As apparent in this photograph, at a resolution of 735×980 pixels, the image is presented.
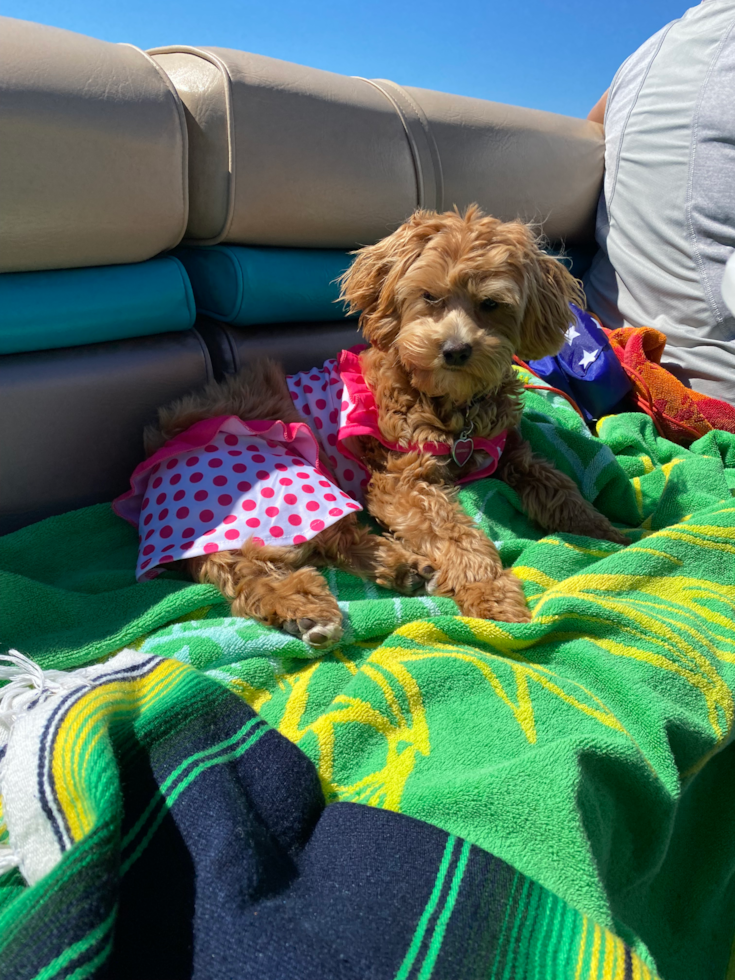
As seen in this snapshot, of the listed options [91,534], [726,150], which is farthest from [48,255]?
[726,150]

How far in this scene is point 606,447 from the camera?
8.77 ft

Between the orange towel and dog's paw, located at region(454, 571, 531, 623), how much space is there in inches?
63.7

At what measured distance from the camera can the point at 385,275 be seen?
7.81 ft

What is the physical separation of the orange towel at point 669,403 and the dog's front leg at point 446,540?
1.40 meters

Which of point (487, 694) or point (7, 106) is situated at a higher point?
point (7, 106)

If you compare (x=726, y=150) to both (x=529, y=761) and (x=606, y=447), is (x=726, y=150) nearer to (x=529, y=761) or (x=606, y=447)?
(x=606, y=447)

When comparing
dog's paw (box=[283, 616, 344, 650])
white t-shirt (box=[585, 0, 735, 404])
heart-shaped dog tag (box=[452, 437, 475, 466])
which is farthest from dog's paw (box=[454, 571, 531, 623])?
white t-shirt (box=[585, 0, 735, 404])

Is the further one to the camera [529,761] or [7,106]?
[7,106]

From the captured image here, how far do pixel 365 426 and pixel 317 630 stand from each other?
3.00ft

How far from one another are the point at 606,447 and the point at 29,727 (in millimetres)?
2275

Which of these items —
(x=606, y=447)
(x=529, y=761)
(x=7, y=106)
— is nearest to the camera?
(x=529, y=761)

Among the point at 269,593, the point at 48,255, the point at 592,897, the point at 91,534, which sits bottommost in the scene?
the point at 91,534

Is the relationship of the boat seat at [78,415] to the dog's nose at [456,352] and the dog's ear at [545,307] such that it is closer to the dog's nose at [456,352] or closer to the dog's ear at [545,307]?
the dog's nose at [456,352]

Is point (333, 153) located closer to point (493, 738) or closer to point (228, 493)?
point (228, 493)
